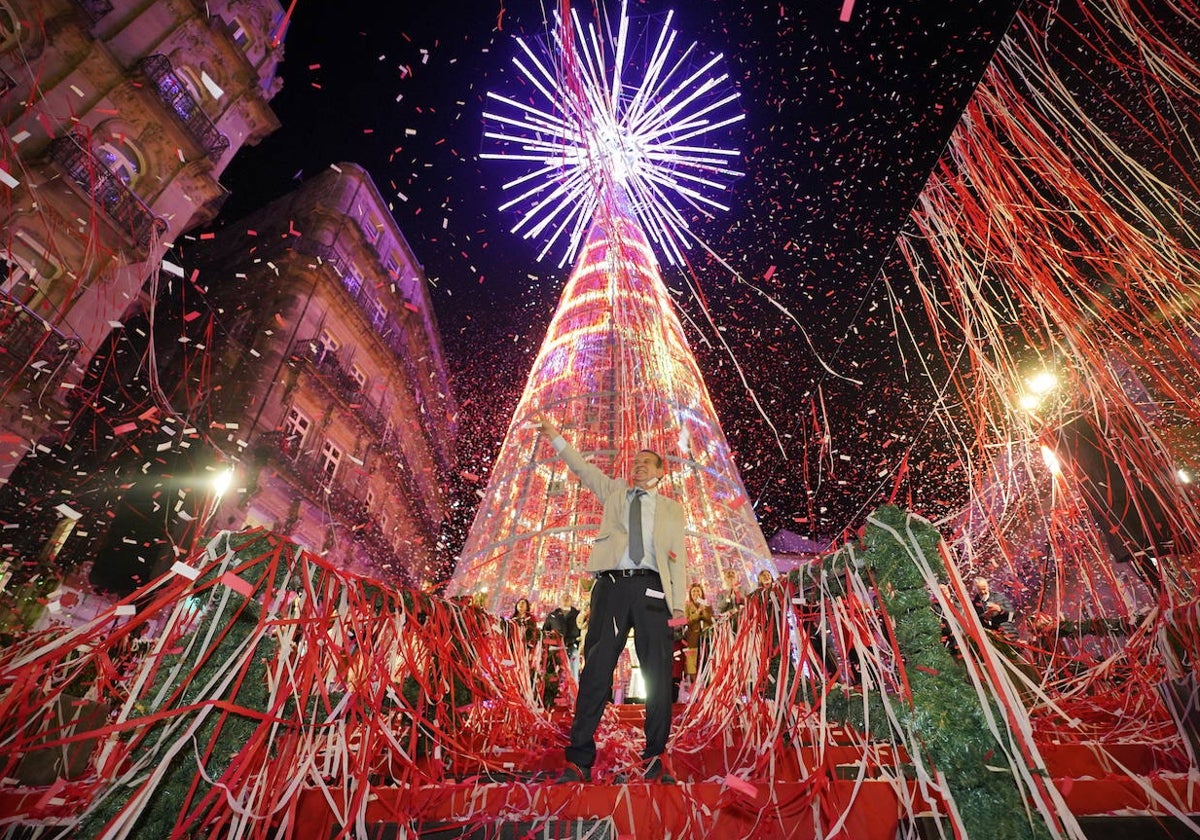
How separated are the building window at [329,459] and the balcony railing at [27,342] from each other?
312 inches

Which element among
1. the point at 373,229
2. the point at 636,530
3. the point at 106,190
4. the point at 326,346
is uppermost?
the point at 373,229

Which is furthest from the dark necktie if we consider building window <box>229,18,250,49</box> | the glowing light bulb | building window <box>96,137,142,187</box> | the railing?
building window <box>229,18,250,49</box>

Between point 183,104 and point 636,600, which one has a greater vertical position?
point 183,104

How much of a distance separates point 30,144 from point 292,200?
543 inches

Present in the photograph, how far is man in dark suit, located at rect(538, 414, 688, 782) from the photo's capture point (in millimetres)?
2934

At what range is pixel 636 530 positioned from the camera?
3299 mm

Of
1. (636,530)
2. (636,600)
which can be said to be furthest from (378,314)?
(636,600)

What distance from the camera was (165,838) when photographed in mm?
1881

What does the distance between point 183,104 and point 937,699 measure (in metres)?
20.2

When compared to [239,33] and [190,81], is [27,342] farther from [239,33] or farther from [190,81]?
[239,33]

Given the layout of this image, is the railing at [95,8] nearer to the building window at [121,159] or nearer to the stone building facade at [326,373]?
the building window at [121,159]

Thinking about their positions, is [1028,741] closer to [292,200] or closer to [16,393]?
[16,393]

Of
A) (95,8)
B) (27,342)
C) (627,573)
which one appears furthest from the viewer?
(95,8)

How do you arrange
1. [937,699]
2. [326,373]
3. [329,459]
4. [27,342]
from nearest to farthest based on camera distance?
[937,699] < [27,342] < [326,373] < [329,459]
